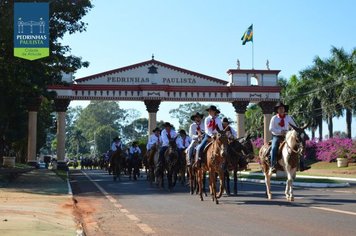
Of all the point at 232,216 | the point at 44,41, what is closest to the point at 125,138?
the point at 44,41

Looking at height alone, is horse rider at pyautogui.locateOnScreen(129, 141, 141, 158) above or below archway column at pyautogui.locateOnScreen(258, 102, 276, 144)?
below

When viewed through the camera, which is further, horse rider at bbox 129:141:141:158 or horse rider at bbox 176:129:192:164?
horse rider at bbox 129:141:141:158

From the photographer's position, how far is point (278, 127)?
14.9m

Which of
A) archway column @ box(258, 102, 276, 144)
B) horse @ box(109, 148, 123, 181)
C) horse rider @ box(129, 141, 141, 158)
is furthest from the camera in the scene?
archway column @ box(258, 102, 276, 144)

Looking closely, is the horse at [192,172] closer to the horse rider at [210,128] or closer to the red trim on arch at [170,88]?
the horse rider at [210,128]

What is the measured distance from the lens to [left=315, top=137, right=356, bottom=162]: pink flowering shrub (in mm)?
48984

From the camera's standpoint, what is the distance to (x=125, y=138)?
531 ft

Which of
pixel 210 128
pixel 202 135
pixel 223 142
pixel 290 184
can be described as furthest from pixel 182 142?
pixel 290 184

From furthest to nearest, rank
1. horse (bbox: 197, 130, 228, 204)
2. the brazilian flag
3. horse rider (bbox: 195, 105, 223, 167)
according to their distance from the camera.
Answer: the brazilian flag → horse rider (bbox: 195, 105, 223, 167) → horse (bbox: 197, 130, 228, 204)

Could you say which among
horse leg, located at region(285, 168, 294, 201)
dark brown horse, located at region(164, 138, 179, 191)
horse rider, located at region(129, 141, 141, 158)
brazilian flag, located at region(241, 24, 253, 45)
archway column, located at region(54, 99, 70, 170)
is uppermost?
brazilian flag, located at region(241, 24, 253, 45)

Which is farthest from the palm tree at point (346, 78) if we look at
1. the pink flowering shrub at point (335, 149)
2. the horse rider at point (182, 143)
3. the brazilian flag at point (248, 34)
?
the horse rider at point (182, 143)

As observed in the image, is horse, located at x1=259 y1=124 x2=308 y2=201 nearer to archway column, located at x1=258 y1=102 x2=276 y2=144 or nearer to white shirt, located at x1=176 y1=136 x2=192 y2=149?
white shirt, located at x1=176 y1=136 x2=192 y2=149

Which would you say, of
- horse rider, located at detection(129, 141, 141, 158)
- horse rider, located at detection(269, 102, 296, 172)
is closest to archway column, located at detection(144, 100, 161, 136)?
horse rider, located at detection(129, 141, 141, 158)

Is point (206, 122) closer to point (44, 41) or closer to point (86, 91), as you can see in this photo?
point (44, 41)
